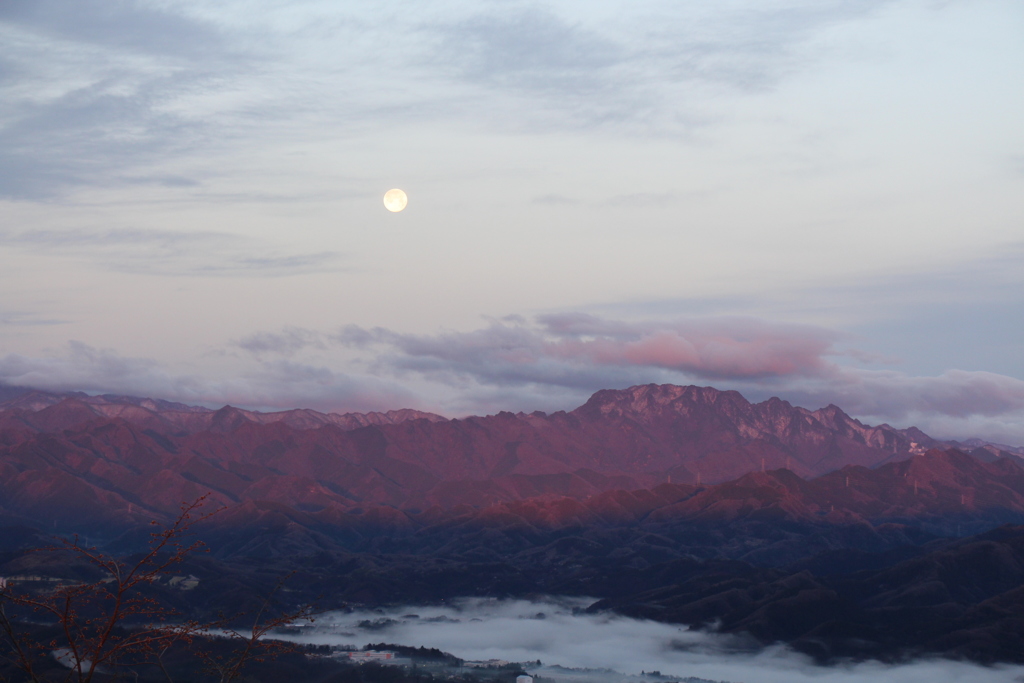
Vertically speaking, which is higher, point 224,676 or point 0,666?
point 224,676

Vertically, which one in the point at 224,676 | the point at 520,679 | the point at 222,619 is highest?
the point at 222,619

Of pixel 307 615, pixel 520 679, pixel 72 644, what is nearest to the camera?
pixel 72 644

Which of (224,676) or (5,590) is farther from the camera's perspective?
(224,676)

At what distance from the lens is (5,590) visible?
23344mm

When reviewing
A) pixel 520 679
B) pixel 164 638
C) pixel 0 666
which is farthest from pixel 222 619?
pixel 0 666

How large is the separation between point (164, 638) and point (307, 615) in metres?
3.74

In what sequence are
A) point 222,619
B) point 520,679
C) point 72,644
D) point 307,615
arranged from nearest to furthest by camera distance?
point 72,644 → point 307,615 → point 222,619 → point 520,679

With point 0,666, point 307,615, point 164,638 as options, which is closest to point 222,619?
point 164,638

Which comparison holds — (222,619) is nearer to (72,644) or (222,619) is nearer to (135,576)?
(135,576)

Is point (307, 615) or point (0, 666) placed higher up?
point (307, 615)

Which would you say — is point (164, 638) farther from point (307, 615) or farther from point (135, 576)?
point (307, 615)

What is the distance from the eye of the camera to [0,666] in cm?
19525

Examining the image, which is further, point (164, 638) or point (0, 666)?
point (0, 666)

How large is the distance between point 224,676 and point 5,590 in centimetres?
587
